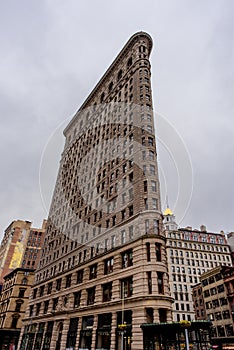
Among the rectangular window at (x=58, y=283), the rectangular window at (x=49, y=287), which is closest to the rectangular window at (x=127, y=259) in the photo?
the rectangular window at (x=58, y=283)

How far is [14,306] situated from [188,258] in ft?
193

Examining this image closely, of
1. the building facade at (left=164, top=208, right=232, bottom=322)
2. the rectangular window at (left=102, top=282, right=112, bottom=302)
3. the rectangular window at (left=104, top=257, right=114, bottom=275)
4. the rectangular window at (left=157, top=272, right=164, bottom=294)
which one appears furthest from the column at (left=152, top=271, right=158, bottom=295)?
the building facade at (left=164, top=208, right=232, bottom=322)

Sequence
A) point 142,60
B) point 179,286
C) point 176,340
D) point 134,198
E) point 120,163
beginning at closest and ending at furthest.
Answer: point 176,340, point 134,198, point 120,163, point 142,60, point 179,286

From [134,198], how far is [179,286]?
6338 cm

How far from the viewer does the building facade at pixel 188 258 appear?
88250 mm

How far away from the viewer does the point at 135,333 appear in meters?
29.8

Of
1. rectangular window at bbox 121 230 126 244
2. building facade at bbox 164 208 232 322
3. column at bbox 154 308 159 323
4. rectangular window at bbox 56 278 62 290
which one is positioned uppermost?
building facade at bbox 164 208 232 322

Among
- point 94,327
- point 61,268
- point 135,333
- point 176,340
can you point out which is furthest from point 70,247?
point 176,340

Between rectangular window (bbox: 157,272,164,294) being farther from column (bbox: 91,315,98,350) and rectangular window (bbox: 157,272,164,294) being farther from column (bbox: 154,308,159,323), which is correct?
column (bbox: 91,315,98,350)

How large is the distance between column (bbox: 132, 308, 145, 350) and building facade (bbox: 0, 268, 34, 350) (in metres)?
55.9

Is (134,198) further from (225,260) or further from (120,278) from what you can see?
(225,260)

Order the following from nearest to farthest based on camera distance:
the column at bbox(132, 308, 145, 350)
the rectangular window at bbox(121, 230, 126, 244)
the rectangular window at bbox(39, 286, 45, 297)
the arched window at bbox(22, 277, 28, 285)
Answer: the column at bbox(132, 308, 145, 350)
the rectangular window at bbox(121, 230, 126, 244)
the rectangular window at bbox(39, 286, 45, 297)
the arched window at bbox(22, 277, 28, 285)

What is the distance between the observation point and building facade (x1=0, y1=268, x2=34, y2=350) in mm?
73562

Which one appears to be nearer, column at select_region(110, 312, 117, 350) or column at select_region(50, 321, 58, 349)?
column at select_region(110, 312, 117, 350)
